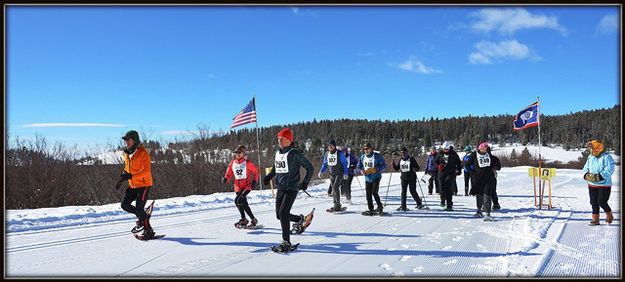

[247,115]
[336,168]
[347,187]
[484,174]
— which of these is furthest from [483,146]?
[247,115]

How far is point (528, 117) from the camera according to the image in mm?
13641

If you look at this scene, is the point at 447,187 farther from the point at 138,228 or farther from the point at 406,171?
the point at 138,228

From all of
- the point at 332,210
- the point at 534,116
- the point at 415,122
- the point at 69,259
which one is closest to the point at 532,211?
the point at 534,116

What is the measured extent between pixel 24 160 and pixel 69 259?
1259 centimetres

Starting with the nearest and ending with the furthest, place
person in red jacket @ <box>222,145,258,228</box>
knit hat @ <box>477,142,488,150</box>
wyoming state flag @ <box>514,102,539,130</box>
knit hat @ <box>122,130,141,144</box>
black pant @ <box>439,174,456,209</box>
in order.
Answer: knit hat @ <box>122,130,141,144</box>, person in red jacket @ <box>222,145,258,228</box>, knit hat @ <box>477,142,488,150</box>, black pant @ <box>439,174,456,209</box>, wyoming state flag @ <box>514,102,539,130</box>

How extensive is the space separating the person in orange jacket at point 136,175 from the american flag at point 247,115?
10.0 metres

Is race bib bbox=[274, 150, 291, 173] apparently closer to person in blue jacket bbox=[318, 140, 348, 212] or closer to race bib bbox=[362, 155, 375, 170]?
race bib bbox=[362, 155, 375, 170]

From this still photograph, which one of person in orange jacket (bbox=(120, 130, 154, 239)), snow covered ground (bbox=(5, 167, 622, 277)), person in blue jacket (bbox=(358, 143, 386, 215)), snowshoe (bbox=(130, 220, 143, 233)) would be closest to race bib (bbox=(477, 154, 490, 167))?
snow covered ground (bbox=(5, 167, 622, 277))

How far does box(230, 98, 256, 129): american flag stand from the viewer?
1706 centimetres

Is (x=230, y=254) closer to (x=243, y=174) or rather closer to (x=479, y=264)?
(x=243, y=174)

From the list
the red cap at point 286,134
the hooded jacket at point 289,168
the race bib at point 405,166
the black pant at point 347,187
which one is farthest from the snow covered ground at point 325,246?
the black pant at point 347,187

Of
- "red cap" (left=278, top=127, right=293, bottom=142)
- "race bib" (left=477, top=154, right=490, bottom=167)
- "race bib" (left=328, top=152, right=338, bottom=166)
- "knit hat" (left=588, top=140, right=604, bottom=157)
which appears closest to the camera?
"red cap" (left=278, top=127, right=293, bottom=142)

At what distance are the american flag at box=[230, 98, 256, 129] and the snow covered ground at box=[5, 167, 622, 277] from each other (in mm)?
7240

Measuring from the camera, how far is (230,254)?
5.97 m
